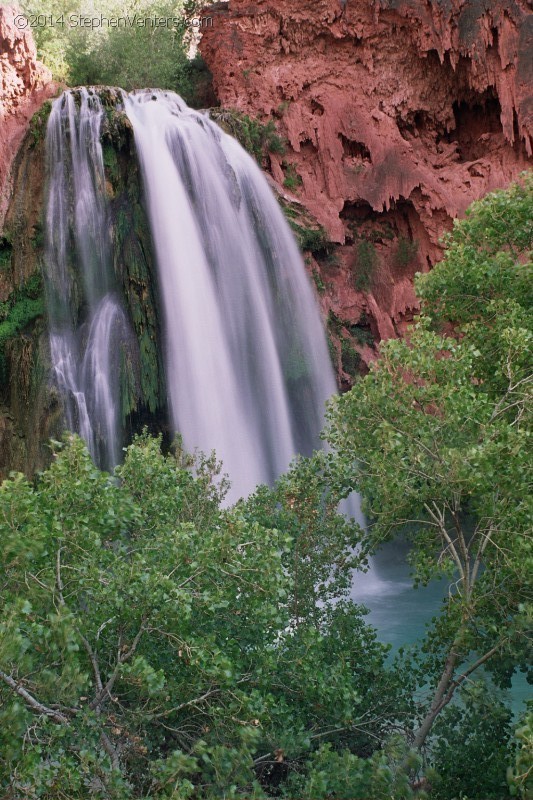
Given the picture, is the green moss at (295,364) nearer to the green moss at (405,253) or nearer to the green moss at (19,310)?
the green moss at (405,253)

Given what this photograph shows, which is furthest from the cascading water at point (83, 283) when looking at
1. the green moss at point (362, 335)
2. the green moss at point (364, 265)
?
the green moss at point (364, 265)

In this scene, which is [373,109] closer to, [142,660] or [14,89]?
[14,89]

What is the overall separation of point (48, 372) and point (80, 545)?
11839 millimetres

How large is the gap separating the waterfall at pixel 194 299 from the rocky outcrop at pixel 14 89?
1.25 m

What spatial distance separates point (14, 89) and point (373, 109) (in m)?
12.7

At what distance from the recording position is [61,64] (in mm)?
26562

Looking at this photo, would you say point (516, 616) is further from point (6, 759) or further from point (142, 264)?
point (142, 264)

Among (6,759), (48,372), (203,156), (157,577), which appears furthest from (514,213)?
(203,156)

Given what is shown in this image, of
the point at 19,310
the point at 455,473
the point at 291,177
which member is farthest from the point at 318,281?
the point at 455,473

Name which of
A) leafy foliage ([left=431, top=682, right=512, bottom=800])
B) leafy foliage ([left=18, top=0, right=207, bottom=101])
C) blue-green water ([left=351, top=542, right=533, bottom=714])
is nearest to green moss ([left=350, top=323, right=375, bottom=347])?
blue-green water ([left=351, top=542, right=533, bottom=714])

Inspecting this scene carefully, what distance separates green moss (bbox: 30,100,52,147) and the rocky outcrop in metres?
0.50

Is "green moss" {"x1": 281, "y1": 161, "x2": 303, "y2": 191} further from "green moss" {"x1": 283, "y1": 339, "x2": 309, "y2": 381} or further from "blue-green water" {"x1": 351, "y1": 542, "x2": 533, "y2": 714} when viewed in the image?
"blue-green water" {"x1": 351, "y1": 542, "x2": 533, "y2": 714}

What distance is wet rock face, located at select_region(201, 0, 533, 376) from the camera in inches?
991

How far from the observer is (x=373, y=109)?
1041 inches
